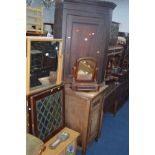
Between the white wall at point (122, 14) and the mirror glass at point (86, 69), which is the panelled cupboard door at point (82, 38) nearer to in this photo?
the mirror glass at point (86, 69)

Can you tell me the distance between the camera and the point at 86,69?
2299 millimetres

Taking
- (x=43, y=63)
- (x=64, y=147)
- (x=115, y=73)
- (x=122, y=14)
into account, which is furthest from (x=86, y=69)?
(x=122, y=14)

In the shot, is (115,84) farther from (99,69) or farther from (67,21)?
(67,21)

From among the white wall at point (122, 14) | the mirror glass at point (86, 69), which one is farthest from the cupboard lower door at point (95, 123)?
the white wall at point (122, 14)

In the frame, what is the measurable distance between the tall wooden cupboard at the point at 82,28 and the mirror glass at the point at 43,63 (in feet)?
0.78

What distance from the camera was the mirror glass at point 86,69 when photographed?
2.26 metres

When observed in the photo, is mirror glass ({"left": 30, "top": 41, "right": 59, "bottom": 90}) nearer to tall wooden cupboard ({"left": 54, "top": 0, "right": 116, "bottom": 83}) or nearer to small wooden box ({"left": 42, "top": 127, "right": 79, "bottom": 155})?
tall wooden cupboard ({"left": 54, "top": 0, "right": 116, "bottom": 83})

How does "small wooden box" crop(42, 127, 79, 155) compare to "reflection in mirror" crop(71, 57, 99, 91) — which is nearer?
"small wooden box" crop(42, 127, 79, 155)

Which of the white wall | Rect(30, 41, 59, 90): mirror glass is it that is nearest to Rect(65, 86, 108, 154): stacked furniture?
Rect(30, 41, 59, 90): mirror glass

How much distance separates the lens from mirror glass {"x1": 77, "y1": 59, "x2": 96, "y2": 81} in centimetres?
226

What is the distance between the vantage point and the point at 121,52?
375 cm

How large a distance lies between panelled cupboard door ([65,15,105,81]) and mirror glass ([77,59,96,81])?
0.11 meters
